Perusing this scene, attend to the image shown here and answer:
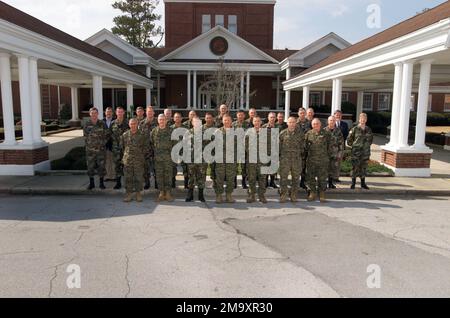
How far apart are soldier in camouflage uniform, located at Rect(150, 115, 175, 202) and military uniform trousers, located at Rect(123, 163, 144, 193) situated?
1.13 ft

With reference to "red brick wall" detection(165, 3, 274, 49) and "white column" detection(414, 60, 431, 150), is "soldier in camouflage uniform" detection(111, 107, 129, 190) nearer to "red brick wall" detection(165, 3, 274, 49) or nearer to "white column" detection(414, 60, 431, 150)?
"white column" detection(414, 60, 431, 150)

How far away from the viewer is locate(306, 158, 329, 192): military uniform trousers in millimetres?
7859

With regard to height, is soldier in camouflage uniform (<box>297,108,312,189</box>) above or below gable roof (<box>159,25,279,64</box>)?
below

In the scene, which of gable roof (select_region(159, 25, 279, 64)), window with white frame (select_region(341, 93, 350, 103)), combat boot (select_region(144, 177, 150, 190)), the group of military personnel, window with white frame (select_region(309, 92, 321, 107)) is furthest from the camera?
window with white frame (select_region(341, 93, 350, 103))

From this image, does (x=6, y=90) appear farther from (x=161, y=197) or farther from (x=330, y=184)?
(x=330, y=184)

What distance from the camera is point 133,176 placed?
772 centimetres

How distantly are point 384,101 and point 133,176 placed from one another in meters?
32.8

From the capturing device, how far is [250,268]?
14.6ft

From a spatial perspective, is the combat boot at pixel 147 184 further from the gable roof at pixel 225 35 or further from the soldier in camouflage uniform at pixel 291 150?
the gable roof at pixel 225 35

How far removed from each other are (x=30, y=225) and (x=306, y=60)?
24.5 metres

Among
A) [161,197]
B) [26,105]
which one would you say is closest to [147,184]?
[161,197]

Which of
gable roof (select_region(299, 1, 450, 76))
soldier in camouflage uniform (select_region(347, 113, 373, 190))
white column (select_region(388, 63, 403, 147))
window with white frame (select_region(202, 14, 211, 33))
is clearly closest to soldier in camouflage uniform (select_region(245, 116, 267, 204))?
soldier in camouflage uniform (select_region(347, 113, 373, 190))

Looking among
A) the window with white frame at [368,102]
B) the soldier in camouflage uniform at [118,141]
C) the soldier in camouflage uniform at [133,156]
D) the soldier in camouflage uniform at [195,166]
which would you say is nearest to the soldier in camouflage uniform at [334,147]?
the soldier in camouflage uniform at [195,166]
